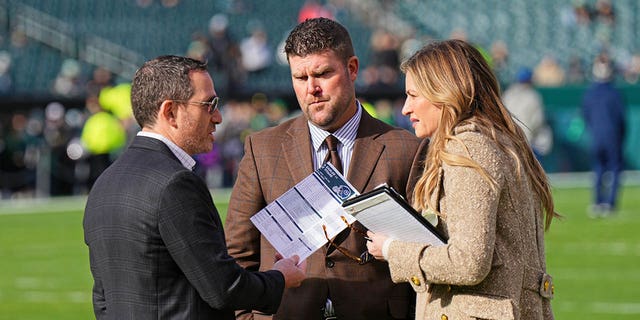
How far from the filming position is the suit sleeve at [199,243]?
4.40 m

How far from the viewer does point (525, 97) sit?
64.3 ft

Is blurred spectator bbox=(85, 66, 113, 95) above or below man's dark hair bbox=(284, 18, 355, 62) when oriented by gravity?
below

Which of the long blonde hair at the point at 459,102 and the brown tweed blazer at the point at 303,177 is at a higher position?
the long blonde hair at the point at 459,102

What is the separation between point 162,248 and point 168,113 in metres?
0.52

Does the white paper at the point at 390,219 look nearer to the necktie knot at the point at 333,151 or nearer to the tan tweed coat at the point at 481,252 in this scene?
the tan tweed coat at the point at 481,252

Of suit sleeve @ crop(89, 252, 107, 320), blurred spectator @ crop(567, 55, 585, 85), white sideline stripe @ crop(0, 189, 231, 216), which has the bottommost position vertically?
white sideline stripe @ crop(0, 189, 231, 216)

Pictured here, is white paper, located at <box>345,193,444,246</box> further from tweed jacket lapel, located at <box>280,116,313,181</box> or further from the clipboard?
tweed jacket lapel, located at <box>280,116,313,181</box>

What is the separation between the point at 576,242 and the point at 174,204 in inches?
467

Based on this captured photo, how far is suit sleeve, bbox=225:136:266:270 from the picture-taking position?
5.38 metres

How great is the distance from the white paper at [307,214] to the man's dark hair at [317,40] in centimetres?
50

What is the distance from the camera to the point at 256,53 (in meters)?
31.0

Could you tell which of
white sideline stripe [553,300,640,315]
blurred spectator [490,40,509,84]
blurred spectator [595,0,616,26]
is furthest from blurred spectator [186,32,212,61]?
white sideline stripe [553,300,640,315]

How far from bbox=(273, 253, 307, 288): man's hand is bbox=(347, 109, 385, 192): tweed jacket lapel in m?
0.48

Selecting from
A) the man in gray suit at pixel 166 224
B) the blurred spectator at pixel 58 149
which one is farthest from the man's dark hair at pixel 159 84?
the blurred spectator at pixel 58 149
